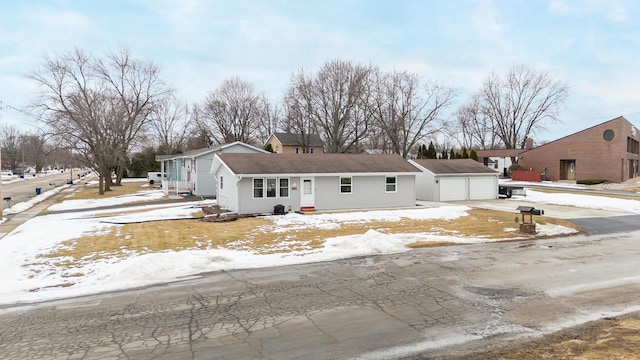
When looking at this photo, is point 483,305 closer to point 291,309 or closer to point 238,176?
point 291,309

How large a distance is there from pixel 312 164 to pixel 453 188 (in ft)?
41.8

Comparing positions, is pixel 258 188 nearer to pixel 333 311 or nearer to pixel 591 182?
pixel 333 311

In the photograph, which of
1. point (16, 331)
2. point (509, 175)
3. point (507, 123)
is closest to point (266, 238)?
point (16, 331)

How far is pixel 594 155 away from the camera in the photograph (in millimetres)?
49000

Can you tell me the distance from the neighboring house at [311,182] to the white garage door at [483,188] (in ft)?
26.2

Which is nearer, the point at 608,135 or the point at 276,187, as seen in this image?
the point at 276,187

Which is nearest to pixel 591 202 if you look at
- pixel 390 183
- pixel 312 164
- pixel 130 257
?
pixel 390 183

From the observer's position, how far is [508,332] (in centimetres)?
664

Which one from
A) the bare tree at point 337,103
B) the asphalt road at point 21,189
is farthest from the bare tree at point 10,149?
the bare tree at point 337,103

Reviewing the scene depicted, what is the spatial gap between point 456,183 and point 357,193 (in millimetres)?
10475

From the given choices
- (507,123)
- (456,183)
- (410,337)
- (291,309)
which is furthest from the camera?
(507,123)

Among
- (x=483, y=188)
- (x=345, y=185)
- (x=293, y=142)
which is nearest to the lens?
(x=345, y=185)

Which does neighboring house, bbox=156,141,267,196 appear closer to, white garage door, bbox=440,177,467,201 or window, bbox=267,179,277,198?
window, bbox=267,179,277,198

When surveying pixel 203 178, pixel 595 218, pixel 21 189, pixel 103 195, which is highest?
pixel 203 178
